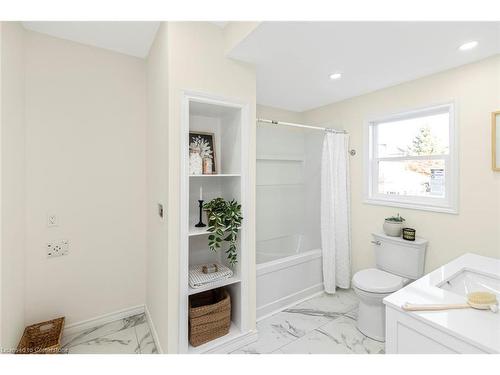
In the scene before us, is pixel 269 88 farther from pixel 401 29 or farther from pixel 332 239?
pixel 332 239

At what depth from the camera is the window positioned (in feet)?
6.75

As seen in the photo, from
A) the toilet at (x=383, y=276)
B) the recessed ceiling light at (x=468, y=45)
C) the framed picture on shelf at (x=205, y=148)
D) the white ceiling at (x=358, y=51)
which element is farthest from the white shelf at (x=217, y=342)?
the recessed ceiling light at (x=468, y=45)

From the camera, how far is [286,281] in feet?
7.72

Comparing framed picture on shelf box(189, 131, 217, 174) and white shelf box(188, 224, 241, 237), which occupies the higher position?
framed picture on shelf box(189, 131, 217, 174)

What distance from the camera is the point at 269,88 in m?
2.43

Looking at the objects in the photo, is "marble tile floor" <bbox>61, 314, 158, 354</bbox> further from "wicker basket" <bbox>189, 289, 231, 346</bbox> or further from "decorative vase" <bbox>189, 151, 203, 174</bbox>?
"decorative vase" <bbox>189, 151, 203, 174</bbox>

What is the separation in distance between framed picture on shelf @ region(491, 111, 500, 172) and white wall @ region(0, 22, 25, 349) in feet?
10.6

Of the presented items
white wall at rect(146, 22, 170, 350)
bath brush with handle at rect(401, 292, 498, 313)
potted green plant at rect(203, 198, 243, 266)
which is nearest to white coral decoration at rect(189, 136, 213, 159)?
white wall at rect(146, 22, 170, 350)

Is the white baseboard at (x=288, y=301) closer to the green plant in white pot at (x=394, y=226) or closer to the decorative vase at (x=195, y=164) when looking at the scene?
the green plant in white pot at (x=394, y=226)

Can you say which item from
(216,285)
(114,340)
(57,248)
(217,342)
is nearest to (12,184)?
(57,248)

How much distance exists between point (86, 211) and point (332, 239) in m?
2.37

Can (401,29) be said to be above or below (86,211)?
above
